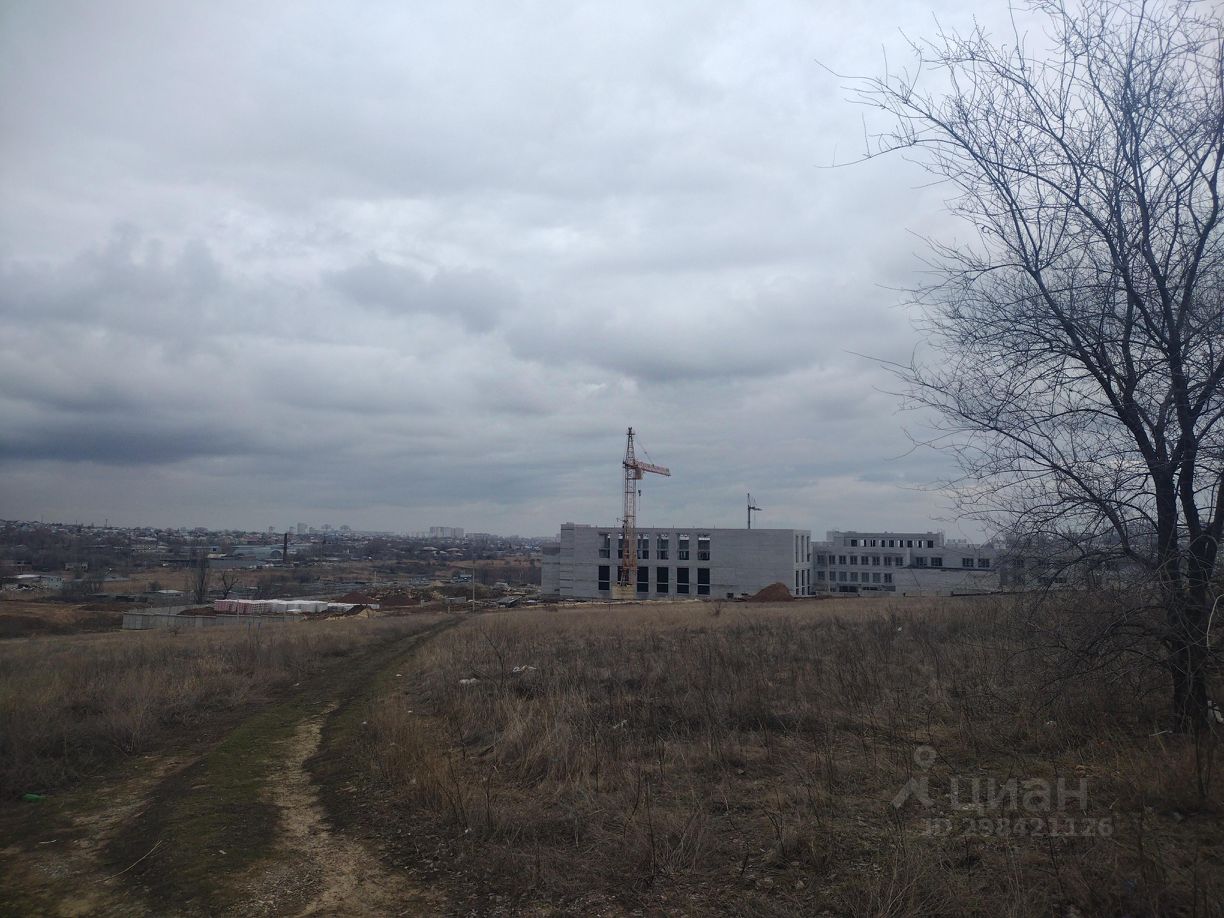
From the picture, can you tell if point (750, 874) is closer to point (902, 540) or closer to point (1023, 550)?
point (1023, 550)

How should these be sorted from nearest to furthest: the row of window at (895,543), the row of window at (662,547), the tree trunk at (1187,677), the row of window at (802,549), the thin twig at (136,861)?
the thin twig at (136,861), the tree trunk at (1187,677), the row of window at (802,549), the row of window at (662,547), the row of window at (895,543)

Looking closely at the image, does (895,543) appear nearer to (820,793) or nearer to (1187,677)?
(1187,677)

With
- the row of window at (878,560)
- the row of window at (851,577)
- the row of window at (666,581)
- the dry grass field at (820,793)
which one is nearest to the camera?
the dry grass field at (820,793)

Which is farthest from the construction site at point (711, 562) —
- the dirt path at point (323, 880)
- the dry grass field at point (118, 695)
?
the dirt path at point (323, 880)

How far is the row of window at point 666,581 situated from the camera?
84.4 meters

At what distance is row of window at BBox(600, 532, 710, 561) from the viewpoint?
278 feet

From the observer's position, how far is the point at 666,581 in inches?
3393

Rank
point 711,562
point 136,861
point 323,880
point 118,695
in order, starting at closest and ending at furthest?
point 323,880, point 136,861, point 118,695, point 711,562

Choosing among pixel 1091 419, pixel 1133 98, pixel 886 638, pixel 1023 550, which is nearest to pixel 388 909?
pixel 1023 550

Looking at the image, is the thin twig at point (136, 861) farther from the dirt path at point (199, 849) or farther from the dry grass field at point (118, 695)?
the dry grass field at point (118, 695)

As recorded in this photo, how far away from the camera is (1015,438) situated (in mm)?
6621

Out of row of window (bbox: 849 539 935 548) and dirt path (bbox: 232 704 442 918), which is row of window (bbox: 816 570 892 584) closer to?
row of window (bbox: 849 539 935 548)

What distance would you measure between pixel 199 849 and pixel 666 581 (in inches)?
3225

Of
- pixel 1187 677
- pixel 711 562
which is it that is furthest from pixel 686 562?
pixel 1187 677
